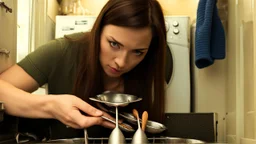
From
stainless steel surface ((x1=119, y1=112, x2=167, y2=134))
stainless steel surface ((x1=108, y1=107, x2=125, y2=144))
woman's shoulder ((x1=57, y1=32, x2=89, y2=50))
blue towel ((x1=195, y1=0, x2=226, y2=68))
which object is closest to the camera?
stainless steel surface ((x1=108, y1=107, x2=125, y2=144))

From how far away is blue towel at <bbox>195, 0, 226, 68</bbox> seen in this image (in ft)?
4.59

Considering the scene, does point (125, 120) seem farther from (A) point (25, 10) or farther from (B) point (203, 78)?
(A) point (25, 10)

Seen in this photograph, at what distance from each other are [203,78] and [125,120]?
2.76 feet

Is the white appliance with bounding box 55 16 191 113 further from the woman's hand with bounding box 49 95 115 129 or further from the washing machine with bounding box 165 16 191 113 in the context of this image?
the woman's hand with bounding box 49 95 115 129

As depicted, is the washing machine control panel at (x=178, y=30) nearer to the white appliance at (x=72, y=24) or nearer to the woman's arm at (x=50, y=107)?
the white appliance at (x=72, y=24)

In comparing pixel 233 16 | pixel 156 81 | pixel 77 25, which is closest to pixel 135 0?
pixel 156 81

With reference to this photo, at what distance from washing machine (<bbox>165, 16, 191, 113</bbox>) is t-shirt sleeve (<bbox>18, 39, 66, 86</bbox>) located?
714 mm

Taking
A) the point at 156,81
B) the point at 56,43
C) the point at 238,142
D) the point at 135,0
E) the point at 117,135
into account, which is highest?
the point at 135,0

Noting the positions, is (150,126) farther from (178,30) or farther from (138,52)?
(178,30)

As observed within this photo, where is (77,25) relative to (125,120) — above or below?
above

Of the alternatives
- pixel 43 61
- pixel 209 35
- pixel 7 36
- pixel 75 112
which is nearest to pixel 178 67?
pixel 209 35

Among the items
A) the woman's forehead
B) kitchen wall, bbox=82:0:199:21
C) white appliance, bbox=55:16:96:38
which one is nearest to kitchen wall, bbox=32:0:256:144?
white appliance, bbox=55:16:96:38

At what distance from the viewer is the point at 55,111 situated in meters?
0.81

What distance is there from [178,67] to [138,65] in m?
0.60
